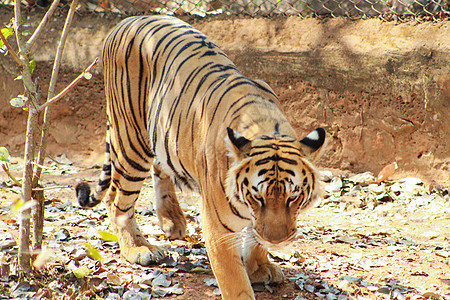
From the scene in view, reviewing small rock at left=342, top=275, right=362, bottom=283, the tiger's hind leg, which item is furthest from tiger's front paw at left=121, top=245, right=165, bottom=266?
small rock at left=342, top=275, right=362, bottom=283

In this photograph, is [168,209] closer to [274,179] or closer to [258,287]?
[258,287]

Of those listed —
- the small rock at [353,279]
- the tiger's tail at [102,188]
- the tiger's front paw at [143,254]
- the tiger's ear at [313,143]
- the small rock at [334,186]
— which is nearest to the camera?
the tiger's ear at [313,143]

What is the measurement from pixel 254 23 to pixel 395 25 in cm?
169

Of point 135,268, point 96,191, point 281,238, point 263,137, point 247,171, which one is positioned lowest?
point 135,268

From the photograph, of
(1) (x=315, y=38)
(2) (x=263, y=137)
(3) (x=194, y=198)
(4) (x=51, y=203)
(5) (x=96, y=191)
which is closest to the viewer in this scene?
(2) (x=263, y=137)

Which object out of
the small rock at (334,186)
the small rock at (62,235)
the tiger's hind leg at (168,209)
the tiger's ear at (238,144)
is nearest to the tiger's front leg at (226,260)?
the tiger's ear at (238,144)

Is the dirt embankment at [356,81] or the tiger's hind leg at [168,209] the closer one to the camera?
the tiger's hind leg at [168,209]

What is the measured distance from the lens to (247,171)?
2.63 m

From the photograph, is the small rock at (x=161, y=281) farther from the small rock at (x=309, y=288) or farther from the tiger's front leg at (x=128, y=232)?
the small rock at (x=309, y=288)

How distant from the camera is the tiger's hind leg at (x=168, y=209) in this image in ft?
14.2

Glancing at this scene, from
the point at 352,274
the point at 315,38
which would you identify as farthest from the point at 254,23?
the point at 352,274

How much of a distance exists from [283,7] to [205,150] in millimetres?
3983

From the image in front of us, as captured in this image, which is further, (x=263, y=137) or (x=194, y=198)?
(x=194, y=198)

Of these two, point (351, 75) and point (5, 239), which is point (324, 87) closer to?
point (351, 75)
